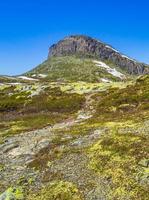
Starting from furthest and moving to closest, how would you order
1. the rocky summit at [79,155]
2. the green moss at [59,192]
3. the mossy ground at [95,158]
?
the rocky summit at [79,155], the mossy ground at [95,158], the green moss at [59,192]

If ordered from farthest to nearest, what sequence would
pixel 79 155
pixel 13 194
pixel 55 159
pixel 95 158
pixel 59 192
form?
pixel 55 159
pixel 79 155
pixel 95 158
pixel 13 194
pixel 59 192

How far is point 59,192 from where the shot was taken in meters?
30.2

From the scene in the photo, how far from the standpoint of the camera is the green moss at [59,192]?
29.5 metres

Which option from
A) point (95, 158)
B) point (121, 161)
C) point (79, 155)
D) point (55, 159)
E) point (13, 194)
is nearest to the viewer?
point (13, 194)

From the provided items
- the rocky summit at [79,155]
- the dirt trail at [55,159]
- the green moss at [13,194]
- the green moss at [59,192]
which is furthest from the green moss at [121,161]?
the green moss at [13,194]

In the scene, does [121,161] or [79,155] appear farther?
[79,155]

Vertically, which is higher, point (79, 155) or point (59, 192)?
point (79, 155)

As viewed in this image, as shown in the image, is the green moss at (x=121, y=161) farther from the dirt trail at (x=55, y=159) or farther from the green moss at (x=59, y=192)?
the green moss at (x=59, y=192)

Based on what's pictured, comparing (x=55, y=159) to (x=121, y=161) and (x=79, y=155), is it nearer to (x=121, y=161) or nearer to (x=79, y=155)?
(x=79, y=155)

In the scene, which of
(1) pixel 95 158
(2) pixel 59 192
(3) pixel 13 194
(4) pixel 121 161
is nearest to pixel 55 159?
(1) pixel 95 158

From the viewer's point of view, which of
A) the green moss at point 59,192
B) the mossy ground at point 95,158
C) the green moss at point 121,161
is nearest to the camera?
the green moss at point 121,161

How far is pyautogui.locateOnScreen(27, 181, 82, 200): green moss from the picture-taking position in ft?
96.7

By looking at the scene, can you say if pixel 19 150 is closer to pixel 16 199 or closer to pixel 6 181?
pixel 6 181

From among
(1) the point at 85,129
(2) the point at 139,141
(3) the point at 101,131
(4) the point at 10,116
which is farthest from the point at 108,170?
(4) the point at 10,116
